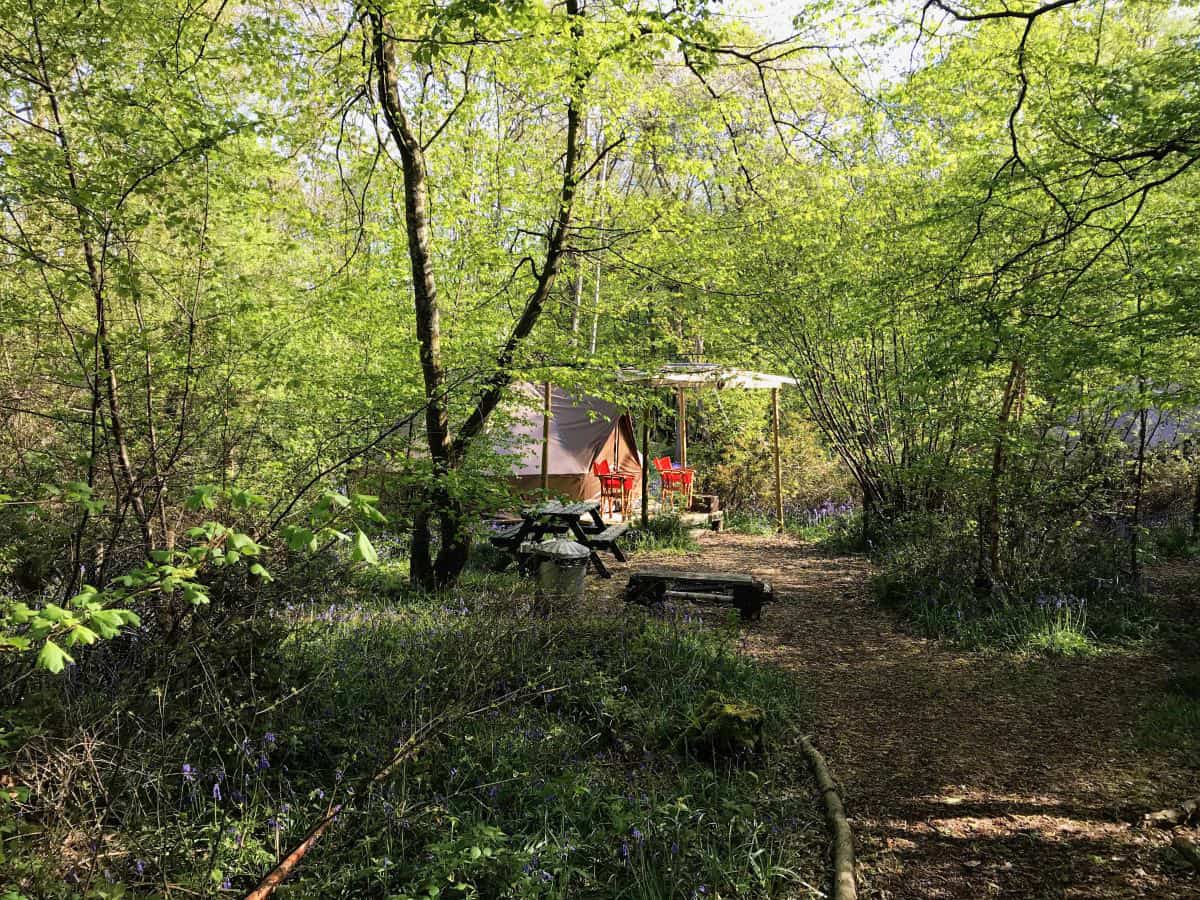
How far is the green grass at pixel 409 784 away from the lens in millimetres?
2363

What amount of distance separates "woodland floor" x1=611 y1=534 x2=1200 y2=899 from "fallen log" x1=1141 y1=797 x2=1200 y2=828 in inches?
3.5

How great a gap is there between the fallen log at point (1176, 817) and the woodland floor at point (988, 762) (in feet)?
0.29

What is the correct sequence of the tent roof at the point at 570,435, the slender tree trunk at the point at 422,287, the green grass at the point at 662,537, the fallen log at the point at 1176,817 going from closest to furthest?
the fallen log at the point at 1176,817 → the slender tree trunk at the point at 422,287 → the green grass at the point at 662,537 → the tent roof at the point at 570,435

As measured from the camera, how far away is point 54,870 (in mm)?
2061

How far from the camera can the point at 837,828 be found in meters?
3.06

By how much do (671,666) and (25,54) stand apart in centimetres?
509

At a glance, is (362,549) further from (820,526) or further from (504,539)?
(820,526)

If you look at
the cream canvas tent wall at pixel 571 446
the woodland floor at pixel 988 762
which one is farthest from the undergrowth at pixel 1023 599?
the cream canvas tent wall at pixel 571 446

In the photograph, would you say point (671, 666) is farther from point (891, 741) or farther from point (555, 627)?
point (891, 741)

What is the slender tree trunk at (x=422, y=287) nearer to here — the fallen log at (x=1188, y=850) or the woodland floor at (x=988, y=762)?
the woodland floor at (x=988, y=762)

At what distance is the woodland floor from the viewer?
9.30ft

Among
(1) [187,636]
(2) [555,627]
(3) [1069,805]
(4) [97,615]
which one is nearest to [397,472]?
(2) [555,627]

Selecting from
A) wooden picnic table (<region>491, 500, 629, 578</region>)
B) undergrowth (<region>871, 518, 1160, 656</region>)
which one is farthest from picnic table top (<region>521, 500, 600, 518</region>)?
undergrowth (<region>871, 518, 1160, 656</region>)

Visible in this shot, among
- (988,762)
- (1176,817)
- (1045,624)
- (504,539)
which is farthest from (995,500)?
(504,539)
